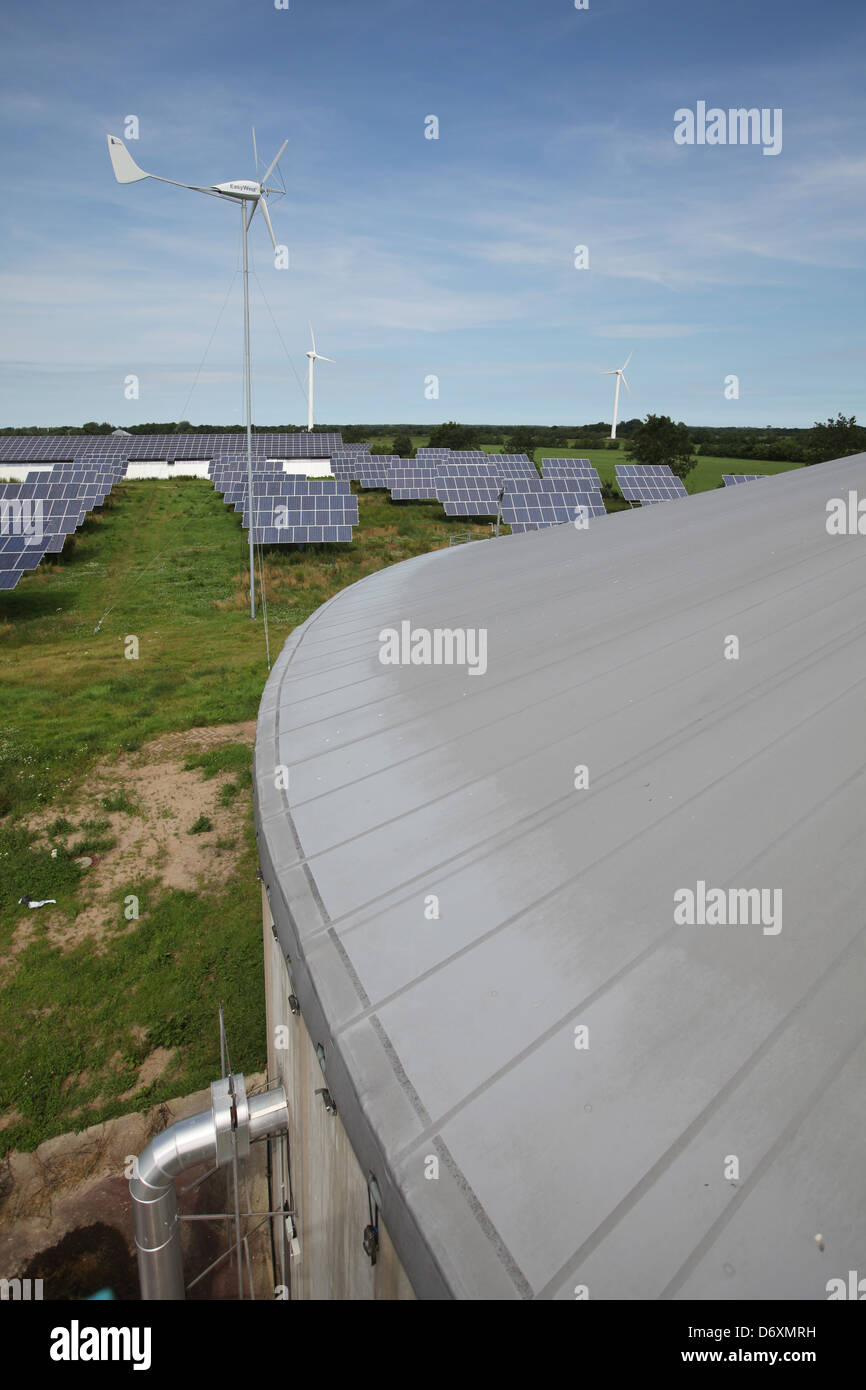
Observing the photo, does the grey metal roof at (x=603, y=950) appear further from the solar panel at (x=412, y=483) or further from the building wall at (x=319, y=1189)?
the solar panel at (x=412, y=483)

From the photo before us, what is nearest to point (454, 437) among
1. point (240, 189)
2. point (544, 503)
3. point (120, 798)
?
point (544, 503)

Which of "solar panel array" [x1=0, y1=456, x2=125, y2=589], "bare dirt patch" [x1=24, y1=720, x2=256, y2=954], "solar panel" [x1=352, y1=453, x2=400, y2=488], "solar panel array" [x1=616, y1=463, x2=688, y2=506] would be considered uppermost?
"solar panel" [x1=352, y1=453, x2=400, y2=488]

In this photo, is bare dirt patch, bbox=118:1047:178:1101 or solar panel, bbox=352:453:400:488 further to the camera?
solar panel, bbox=352:453:400:488

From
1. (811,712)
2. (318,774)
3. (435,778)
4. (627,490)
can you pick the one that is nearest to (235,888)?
(318,774)

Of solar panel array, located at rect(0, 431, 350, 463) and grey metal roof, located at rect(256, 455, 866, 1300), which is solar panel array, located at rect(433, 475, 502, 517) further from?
grey metal roof, located at rect(256, 455, 866, 1300)

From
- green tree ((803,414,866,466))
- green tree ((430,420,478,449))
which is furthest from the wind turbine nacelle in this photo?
green tree ((430,420,478,449))

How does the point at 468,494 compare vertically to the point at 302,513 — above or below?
above

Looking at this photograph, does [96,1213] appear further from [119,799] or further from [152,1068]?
[119,799]
